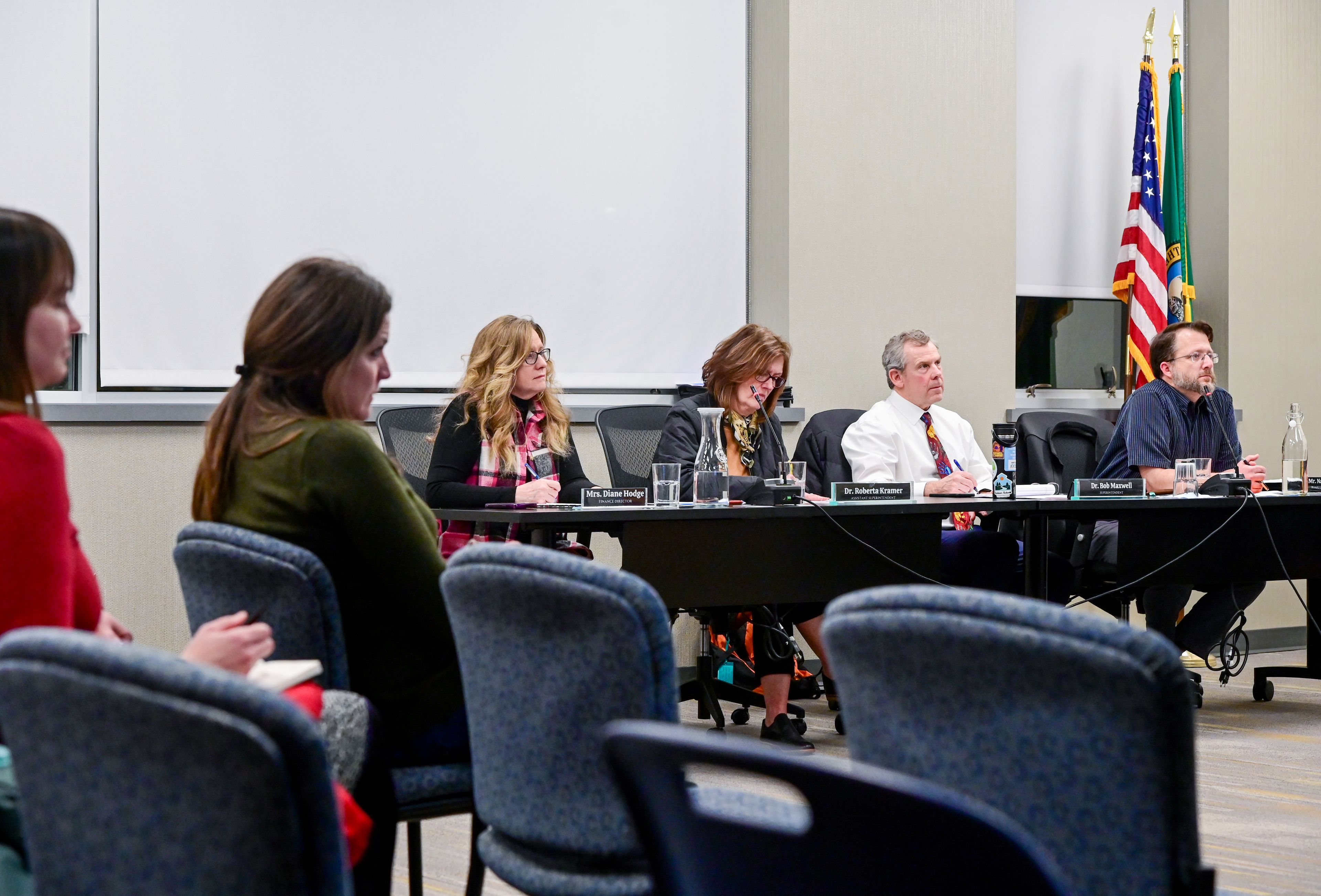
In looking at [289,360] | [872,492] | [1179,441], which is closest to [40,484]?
[289,360]

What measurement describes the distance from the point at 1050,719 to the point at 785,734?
3.01 metres

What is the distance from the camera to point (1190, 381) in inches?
180

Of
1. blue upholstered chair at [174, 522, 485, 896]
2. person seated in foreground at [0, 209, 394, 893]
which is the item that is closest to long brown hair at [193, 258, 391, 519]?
blue upholstered chair at [174, 522, 485, 896]

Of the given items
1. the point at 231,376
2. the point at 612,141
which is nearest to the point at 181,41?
the point at 231,376

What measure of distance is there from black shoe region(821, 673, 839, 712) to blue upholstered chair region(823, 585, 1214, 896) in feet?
11.2

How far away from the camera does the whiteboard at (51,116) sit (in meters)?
4.05

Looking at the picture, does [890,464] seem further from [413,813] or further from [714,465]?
[413,813]

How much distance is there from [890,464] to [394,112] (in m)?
2.14

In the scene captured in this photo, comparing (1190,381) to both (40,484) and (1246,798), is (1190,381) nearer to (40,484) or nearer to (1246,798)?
(1246,798)

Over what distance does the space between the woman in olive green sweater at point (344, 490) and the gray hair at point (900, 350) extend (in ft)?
9.26

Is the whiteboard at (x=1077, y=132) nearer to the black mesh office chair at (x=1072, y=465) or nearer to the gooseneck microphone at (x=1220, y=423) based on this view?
the black mesh office chair at (x=1072, y=465)

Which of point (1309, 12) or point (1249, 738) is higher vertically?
point (1309, 12)

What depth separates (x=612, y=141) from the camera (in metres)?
5.12

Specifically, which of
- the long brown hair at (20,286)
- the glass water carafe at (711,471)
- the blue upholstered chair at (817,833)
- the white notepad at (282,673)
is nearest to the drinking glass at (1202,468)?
the glass water carafe at (711,471)
